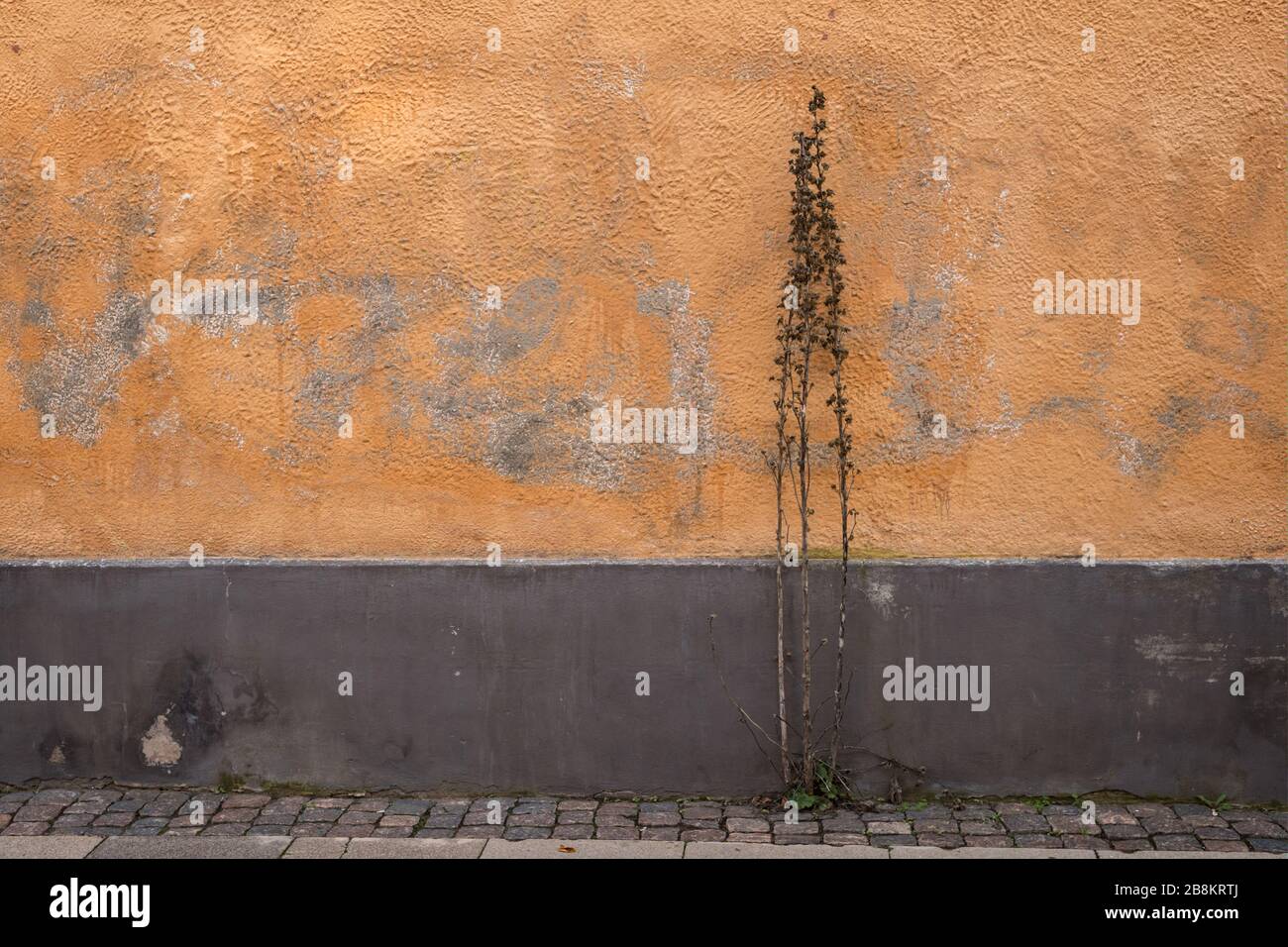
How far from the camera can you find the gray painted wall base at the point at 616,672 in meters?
5.80

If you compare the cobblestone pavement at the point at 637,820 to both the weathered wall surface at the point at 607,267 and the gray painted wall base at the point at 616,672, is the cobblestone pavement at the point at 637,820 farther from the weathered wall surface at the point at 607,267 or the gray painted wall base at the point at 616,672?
the weathered wall surface at the point at 607,267

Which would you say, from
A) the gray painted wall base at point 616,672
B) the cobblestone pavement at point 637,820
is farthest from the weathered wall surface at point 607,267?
the cobblestone pavement at point 637,820

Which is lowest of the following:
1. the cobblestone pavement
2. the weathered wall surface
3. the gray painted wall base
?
the cobblestone pavement

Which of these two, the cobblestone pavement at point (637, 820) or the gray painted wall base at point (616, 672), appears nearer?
the cobblestone pavement at point (637, 820)

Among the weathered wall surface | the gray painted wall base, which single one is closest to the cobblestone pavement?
the gray painted wall base

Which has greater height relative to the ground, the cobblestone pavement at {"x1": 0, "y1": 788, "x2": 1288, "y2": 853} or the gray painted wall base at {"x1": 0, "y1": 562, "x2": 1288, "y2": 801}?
the gray painted wall base at {"x1": 0, "y1": 562, "x2": 1288, "y2": 801}

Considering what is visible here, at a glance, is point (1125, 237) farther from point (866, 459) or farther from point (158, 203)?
point (158, 203)

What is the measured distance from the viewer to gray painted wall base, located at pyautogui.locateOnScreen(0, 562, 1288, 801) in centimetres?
580

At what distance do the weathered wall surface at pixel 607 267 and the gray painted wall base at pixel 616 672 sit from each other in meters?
0.19

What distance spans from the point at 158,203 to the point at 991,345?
3958 millimetres

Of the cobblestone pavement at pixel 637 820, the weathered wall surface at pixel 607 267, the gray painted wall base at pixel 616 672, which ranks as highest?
the weathered wall surface at pixel 607 267

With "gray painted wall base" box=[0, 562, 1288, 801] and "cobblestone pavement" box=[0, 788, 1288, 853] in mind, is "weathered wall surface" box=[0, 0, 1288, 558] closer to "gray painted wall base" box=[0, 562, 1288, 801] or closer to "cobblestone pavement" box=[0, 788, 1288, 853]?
"gray painted wall base" box=[0, 562, 1288, 801]

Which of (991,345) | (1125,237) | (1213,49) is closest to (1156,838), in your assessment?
(991,345)

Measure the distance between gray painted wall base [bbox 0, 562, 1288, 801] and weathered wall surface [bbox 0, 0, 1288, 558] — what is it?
0.64ft
